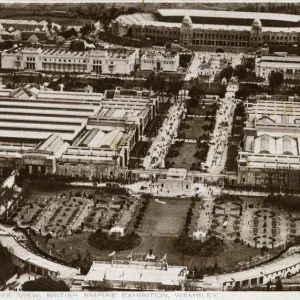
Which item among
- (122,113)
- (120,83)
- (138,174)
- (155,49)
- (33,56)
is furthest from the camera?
(155,49)

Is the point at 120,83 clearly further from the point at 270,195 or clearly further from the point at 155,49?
the point at 270,195

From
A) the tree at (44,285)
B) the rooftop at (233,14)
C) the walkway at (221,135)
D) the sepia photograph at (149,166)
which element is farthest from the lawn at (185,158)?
the rooftop at (233,14)

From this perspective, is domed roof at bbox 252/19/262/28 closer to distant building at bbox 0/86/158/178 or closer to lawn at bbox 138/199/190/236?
distant building at bbox 0/86/158/178

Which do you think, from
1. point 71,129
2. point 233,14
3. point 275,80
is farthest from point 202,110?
point 233,14

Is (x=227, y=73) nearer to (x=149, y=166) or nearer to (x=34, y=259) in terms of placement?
(x=149, y=166)

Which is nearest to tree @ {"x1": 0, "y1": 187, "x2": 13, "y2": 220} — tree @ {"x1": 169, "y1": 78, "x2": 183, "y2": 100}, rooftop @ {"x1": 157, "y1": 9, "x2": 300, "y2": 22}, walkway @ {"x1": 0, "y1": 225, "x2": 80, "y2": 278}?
walkway @ {"x1": 0, "y1": 225, "x2": 80, "y2": 278}

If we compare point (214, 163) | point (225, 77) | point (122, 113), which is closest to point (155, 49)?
point (225, 77)
